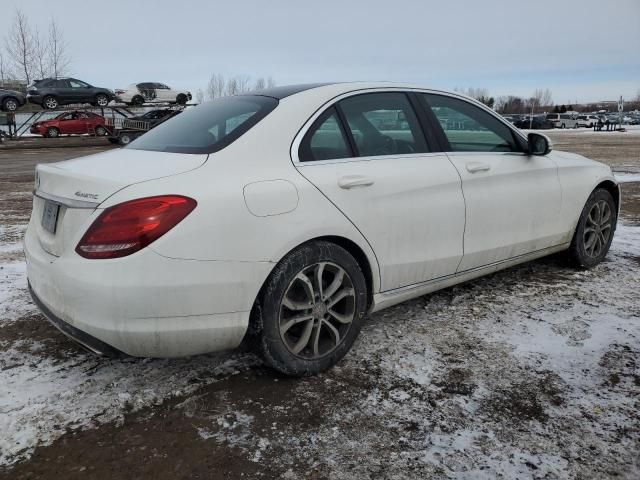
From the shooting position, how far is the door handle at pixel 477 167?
3.52 m

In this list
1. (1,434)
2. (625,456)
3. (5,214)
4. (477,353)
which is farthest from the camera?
(5,214)

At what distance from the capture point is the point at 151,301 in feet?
7.48

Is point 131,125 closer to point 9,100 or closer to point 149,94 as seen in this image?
point 149,94

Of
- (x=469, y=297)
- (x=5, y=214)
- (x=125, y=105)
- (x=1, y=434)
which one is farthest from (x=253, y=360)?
(x=125, y=105)

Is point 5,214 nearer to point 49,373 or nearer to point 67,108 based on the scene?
point 49,373

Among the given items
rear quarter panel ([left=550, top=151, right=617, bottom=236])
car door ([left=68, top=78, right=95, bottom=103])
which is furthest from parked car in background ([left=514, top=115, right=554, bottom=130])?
rear quarter panel ([left=550, top=151, right=617, bottom=236])

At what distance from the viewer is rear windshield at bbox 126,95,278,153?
9.07 ft

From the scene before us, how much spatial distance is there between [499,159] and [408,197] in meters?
1.04

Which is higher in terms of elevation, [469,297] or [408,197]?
[408,197]

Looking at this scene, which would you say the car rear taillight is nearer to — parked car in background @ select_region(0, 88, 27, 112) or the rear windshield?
the rear windshield

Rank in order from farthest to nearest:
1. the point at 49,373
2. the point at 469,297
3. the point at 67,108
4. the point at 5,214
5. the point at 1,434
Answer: the point at 67,108 → the point at 5,214 → the point at 469,297 → the point at 49,373 → the point at 1,434

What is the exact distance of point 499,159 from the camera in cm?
378

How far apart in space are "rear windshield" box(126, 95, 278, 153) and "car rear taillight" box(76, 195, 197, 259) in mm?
473

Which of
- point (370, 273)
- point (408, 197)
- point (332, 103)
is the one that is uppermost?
point (332, 103)
